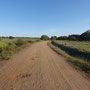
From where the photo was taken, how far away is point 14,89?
3154 mm

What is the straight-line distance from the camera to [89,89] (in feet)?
10.6

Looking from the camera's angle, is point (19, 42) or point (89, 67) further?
point (19, 42)

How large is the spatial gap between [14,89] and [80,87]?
106 inches

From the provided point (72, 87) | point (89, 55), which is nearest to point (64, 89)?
point (72, 87)

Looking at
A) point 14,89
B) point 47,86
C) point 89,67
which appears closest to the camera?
point 14,89

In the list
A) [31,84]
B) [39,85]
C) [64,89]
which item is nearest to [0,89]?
[31,84]

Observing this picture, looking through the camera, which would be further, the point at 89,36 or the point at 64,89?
the point at 89,36

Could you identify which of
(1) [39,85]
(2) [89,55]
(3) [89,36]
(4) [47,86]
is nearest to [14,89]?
(1) [39,85]

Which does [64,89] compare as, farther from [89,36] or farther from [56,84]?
[89,36]

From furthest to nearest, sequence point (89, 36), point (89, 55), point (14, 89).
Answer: point (89, 36)
point (89, 55)
point (14, 89)

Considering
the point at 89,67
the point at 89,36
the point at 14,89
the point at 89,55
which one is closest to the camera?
the point at 14,89

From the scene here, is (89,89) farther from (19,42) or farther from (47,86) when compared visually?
(19,42)

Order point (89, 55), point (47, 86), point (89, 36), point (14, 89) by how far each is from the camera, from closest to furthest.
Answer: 1. point (14, 89)
2. point (47, 86)
3. point (89, 55)
4. point (89, 36)

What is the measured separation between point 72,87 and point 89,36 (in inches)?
2744
